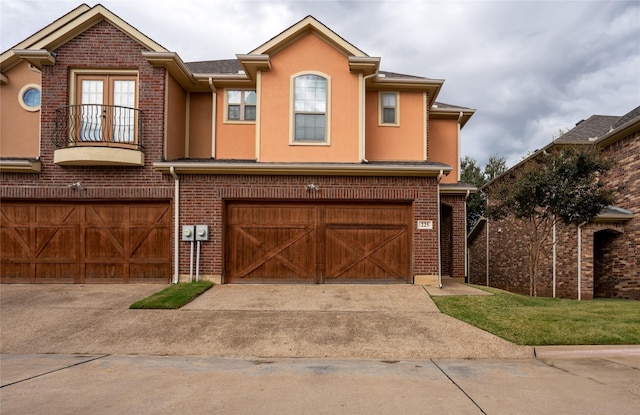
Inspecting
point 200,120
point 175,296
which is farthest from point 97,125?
point 175,296

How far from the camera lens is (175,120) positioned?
1189 centimetres

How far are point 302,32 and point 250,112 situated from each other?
2.88m

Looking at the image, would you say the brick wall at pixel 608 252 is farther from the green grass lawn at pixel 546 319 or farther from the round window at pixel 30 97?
the round window at pixel 30 97

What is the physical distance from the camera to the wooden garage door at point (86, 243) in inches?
420

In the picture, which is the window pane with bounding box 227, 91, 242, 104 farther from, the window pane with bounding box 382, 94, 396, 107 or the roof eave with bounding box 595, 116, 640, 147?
the roof eave with bounding box 595, 116, 640, 147

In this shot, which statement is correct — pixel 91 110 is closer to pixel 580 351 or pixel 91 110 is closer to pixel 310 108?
pixel 310 108

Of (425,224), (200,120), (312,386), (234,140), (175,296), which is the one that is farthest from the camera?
(200,120)

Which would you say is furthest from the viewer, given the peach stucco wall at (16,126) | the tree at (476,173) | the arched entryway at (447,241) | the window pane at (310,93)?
the tree at (476,173)

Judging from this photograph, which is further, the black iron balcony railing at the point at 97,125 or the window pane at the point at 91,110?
the window pane at the point at 91,110

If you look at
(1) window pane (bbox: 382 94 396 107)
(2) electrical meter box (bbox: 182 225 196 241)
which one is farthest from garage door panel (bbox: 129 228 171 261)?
(1) window pane (bbox: 382 94 396 107)

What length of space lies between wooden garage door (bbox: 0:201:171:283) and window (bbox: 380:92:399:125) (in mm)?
7103

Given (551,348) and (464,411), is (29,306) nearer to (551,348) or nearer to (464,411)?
(464,411)

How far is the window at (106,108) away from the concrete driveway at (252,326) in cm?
416

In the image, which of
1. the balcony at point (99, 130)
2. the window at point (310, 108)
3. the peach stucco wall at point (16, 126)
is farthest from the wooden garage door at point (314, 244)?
the peach stucco wall at point (16, 126)
